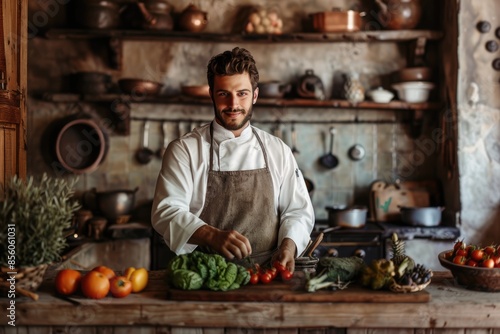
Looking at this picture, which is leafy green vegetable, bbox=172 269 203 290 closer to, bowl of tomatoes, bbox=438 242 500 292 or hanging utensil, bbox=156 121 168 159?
bowl of tomatoes, bbox=438 242 500 292

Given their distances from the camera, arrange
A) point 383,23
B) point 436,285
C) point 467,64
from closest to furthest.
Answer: point 436,285, point 467,64, point 383,23

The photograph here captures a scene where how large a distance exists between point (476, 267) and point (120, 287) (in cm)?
155

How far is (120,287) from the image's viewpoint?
2.38 metres

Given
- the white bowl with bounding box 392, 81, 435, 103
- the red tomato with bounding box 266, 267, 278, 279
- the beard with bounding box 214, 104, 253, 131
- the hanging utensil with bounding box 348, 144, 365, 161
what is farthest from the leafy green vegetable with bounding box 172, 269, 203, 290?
the white bowl with bounding box 392, 81, 435, 103

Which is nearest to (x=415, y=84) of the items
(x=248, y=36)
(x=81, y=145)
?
(x=248, y=36)

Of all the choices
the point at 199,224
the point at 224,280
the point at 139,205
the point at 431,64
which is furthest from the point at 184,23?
the point at 224,280

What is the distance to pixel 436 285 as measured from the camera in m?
2.64

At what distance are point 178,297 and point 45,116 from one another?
3838mm

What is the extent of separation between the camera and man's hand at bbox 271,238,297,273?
264cm

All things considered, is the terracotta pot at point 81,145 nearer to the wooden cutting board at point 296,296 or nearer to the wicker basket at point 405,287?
the wooden cutting board at point 296,296

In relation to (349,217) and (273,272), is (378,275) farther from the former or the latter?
(349,217)

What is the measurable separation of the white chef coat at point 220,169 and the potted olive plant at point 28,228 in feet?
2.07

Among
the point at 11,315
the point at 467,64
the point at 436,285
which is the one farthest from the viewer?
the point at 467,64

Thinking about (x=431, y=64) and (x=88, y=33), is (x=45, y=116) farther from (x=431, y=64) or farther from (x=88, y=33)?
(x=431, y=64)
